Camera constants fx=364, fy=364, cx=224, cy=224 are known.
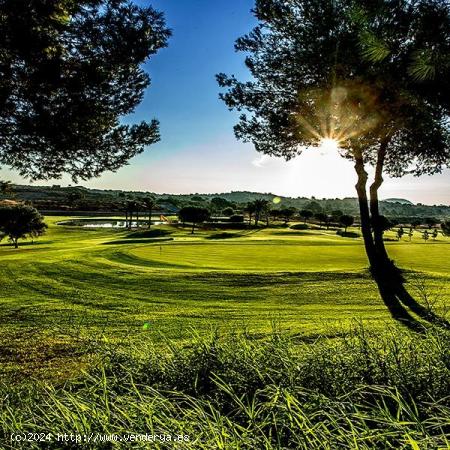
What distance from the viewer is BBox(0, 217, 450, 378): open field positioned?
7676 millimetres

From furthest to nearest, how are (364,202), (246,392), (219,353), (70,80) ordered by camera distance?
(364,202)
(70,80)
(219,353)
(246,392)

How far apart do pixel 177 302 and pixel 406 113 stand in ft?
30.4

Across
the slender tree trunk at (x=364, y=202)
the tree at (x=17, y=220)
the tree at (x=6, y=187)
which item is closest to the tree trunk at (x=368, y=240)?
the slender tree trunk at (x=364, y=202)

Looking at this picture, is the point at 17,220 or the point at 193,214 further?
the point at 193,214

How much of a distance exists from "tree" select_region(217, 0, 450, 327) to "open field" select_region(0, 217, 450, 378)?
166cm

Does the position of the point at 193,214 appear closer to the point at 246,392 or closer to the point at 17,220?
the point at 17,220

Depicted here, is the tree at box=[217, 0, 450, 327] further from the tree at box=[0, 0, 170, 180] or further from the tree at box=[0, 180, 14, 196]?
the tree at box=[0, 180, 14, 196]

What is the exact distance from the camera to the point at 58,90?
29.3 ft

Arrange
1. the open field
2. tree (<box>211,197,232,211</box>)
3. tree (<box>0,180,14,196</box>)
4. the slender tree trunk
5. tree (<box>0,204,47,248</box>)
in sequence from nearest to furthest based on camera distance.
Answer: the open field < tree (<box>0,180,14,196</box>) < the slender tree trunk < tree (<box>0,204,47,248</box>) < tree (<box>211,197,232,211</box>)

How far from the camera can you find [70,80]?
8891 mm

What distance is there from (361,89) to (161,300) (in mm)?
8959

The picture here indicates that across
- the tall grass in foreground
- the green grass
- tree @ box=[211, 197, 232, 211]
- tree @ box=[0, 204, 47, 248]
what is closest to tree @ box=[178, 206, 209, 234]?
tree @ box=[0, 204, 47, 248]

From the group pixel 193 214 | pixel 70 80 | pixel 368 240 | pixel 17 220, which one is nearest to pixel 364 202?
pixel 368 240

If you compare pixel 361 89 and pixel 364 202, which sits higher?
pixel 361 89
